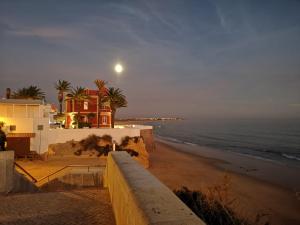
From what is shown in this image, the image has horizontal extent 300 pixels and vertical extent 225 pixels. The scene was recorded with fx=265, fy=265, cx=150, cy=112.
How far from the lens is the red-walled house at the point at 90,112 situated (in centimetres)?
4475

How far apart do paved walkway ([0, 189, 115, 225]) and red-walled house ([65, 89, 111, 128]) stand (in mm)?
37910

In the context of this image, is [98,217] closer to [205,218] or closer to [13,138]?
[205,218]

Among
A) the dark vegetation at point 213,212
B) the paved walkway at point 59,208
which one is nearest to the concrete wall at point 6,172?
the paved walkway at point 59,208

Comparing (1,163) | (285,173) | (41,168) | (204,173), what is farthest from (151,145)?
(1,163)

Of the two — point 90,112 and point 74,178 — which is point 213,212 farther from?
point 90,112

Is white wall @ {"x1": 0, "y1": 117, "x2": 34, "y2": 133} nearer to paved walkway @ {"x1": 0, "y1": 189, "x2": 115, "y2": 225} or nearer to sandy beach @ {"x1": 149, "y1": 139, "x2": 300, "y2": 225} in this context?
sandy beach @ {"x1": 149, "y1": 139, "x2": 300, "y2": 225}

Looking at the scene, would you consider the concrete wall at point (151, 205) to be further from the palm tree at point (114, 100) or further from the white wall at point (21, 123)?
the palm tree at point (114, 100)

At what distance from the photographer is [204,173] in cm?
3331

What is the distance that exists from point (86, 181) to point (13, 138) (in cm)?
1736

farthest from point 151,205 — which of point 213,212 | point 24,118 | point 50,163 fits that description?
point 24,118

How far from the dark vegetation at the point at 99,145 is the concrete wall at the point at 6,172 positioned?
24.7 metres

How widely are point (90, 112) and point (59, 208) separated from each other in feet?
130

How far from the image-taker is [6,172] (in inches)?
329

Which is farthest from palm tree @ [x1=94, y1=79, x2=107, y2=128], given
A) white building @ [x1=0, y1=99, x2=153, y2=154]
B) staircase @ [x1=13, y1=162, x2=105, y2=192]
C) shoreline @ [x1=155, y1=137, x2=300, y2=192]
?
staircase @ [x1=13, y1=162, x2=105, y2=192]
